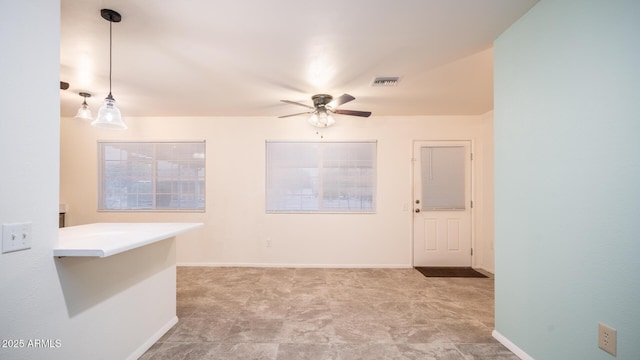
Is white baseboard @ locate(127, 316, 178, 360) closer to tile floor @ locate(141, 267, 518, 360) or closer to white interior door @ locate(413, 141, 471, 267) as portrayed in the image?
tile floor @ locate(141, 267, 518, 360)

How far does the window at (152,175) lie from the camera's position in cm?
436

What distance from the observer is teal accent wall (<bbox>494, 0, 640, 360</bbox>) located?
1275 millimetres

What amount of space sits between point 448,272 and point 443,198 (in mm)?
1175

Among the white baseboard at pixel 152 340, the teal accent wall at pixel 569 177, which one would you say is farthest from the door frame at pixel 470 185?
the white baseboard at pixel 152 340

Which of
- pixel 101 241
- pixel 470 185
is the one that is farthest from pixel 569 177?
pixel 470 185

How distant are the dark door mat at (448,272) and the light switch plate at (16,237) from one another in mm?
4176

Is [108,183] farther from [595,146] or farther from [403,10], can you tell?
[595,146]

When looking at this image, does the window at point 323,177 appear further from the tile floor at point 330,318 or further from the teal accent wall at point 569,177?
the teal accent wall at point 569,177

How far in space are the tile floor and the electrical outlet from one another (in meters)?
0.75

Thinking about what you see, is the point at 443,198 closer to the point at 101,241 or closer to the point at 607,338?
the point at 607,338

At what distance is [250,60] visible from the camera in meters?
2.45

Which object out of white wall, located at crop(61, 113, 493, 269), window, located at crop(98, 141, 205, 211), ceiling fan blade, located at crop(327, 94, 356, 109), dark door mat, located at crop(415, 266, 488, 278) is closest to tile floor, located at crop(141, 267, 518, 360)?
dark door mat, located at crop(415, 266, 488, 278)

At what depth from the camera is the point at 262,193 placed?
14.3 feet

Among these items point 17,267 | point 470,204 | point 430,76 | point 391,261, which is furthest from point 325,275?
point 17,267
